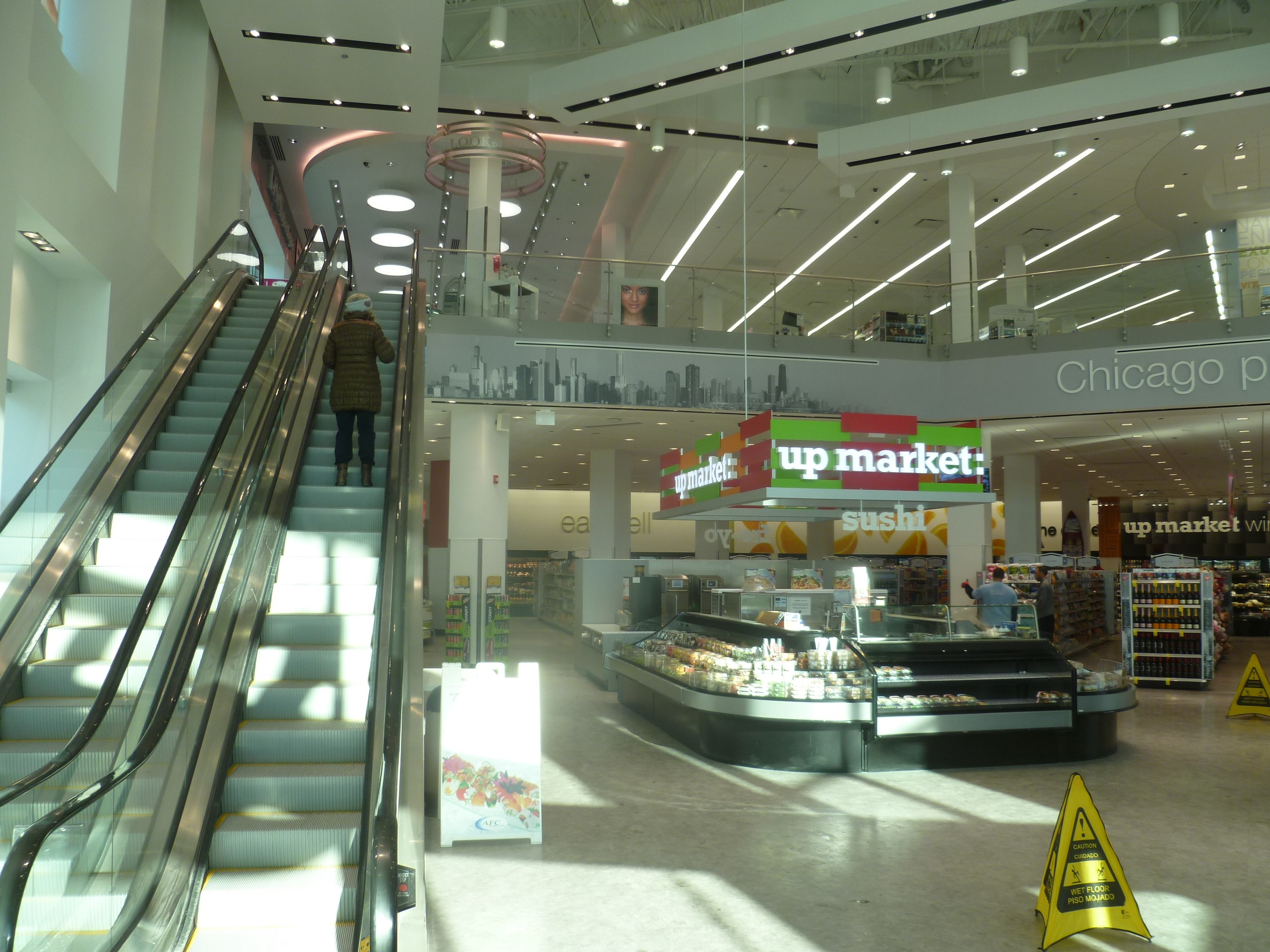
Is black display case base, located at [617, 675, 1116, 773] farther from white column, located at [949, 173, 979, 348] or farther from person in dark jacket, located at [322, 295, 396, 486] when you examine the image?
white column, located at [949, 173, 979, 348]

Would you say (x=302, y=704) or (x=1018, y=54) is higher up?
(x=1018, y=54)

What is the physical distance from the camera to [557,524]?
93.0 ft

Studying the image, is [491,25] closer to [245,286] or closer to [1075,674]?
[245,286]

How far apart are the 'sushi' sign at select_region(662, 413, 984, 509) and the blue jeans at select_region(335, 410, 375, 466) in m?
2.72

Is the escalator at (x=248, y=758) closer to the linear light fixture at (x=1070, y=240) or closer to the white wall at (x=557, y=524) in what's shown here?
the linear light fixture at (x=1070, y=240)

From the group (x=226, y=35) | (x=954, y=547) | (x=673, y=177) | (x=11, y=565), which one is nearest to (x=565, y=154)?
(x=673, y=177)

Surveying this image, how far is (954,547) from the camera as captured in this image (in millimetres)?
15531

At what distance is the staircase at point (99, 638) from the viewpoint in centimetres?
336

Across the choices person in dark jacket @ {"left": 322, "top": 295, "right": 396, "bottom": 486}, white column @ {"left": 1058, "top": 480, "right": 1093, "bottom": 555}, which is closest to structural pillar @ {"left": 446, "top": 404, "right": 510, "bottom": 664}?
person in dark jacket @ {"left": 322, "top": 295, "right": 396, "bottom": 486}

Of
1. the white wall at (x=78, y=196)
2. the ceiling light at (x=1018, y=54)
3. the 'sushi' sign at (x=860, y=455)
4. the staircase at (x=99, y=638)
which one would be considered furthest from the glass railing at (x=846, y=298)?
the staircase at (x=99, y=638)

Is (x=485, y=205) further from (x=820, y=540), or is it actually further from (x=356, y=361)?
(x=820, y=540)

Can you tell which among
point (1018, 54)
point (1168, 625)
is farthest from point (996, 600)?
point (1018, 54)

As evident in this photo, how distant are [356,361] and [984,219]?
14.9 meters

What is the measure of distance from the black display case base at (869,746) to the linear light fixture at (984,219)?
7996 millimetres
